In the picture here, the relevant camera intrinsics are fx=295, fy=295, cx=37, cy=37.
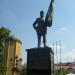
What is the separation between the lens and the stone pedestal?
14.1 meters

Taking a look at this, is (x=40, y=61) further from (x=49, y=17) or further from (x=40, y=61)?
(x=49, y=17)

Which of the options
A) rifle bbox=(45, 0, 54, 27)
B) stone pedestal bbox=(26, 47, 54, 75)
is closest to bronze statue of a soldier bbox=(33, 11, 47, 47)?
rifle bbox=(45, 0, 54, 27)

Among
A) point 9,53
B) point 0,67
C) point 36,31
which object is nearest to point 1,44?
point 0,67

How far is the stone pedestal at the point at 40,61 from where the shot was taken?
14148 millimetres

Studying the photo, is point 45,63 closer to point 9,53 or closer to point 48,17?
point 48,17

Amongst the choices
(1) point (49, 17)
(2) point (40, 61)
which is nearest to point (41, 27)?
(1) point (49, 17)

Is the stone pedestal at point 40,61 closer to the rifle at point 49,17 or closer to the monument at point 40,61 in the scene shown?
the monument at point 40,61

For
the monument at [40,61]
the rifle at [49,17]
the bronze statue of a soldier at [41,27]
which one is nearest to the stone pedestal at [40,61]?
the monument at [40,61]

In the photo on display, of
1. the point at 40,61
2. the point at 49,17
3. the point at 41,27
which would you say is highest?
the point at 49,17

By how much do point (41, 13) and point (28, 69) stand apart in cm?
296

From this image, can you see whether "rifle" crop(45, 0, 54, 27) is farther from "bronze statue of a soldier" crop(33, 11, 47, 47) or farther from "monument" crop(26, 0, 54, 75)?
"monument" crop(26, 0, 54, 75)

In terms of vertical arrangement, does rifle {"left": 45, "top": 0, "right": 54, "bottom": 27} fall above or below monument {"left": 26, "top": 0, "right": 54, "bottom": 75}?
above

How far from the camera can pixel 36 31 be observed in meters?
15.2

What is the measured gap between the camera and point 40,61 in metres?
14.3
